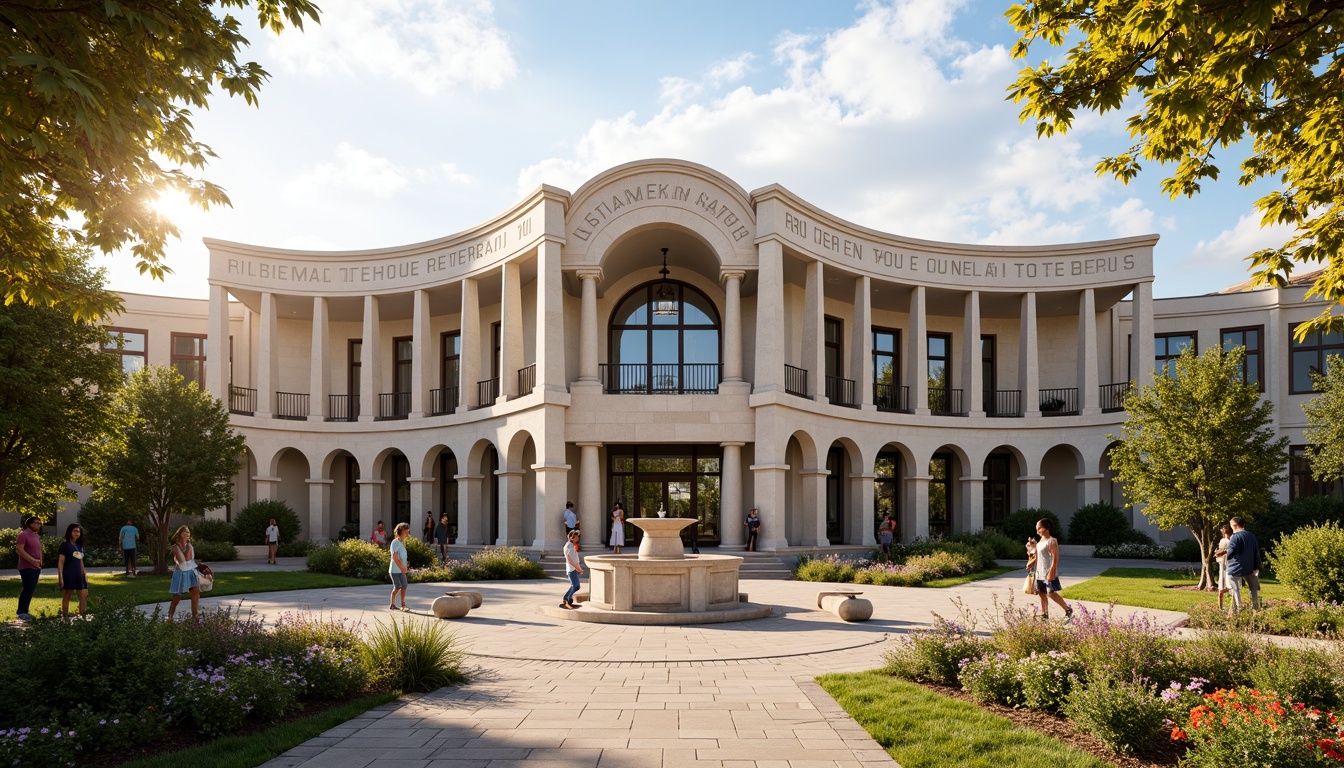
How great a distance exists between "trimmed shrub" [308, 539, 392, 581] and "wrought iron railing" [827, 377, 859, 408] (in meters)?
16.1

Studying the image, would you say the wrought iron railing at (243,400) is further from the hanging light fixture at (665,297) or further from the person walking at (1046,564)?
the person walking at (1046,564)

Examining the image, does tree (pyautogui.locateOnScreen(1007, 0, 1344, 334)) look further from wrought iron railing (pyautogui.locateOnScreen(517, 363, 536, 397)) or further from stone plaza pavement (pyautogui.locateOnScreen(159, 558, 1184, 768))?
wrought iron railing (pyautogui.locateOnScreen(517, 363, 536, 397))

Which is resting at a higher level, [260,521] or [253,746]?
[253,746]

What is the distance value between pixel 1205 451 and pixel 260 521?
28514 millimetres

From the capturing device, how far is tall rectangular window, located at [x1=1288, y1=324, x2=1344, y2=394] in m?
32.1

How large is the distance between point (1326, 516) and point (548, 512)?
22.6 meters

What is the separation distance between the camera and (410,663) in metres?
8.98

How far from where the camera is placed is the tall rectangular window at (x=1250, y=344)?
1299 inches

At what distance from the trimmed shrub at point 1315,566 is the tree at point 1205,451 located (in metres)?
4.18

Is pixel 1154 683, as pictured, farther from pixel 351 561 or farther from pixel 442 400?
pixel 442 400

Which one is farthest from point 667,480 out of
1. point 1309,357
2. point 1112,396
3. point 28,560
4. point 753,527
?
point 1309,357

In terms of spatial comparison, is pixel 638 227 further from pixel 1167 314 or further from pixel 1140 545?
pixel 1167 314

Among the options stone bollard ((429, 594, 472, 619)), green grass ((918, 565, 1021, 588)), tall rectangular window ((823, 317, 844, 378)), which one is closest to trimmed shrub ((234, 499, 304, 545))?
stone bollard ((429, 594, 472, 619))

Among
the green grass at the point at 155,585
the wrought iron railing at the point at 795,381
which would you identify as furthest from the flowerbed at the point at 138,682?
the wrought iron railing at the point at 795,381
